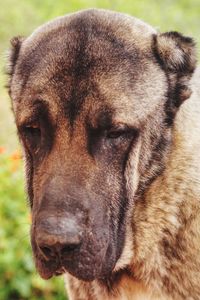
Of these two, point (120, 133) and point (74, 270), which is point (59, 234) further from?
point (120, 133)

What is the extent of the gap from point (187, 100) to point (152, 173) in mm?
492

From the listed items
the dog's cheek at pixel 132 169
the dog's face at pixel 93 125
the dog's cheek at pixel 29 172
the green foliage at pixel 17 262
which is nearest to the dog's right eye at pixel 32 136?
the dog's face at pixel 93 125

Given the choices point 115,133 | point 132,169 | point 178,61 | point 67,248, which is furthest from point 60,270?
point 178,61

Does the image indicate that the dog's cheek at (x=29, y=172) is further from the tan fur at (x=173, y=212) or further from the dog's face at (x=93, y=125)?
the tan fur at (x=173, y=212)

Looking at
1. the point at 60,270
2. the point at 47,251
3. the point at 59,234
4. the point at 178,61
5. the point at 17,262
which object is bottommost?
the point at 17,262

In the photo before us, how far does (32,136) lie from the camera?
4008mm

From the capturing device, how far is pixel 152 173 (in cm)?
402

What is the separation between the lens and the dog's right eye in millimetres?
3977

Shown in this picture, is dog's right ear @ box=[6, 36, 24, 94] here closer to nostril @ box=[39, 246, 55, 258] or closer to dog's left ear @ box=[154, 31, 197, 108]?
dog's left ear @ box=[154, 31, 197, 108]

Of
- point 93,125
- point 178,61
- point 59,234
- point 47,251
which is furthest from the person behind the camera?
point 178,61

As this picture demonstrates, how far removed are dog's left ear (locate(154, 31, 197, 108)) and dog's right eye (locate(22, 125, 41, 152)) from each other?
2.55 feet

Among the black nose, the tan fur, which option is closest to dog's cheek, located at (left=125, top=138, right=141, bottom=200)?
the tan fur

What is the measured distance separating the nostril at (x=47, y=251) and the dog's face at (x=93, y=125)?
0.05 ft

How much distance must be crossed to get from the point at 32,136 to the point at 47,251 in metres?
0.71
